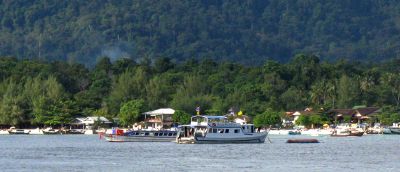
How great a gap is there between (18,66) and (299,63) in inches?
1908

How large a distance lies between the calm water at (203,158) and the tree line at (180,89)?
193 ft

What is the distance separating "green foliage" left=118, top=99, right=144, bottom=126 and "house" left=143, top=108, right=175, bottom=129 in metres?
1.55

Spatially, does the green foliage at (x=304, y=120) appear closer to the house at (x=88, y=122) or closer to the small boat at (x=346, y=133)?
the small boat at (x=346, y=133)

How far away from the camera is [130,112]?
150 meters

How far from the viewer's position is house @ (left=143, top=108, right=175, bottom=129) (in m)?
150

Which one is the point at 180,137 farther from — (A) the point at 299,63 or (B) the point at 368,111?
(A) the point at 299,63

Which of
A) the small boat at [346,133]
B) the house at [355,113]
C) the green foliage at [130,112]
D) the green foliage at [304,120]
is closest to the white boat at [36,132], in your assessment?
the green foliage at [130,112]

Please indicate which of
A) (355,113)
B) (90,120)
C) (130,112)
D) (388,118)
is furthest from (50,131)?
(388,118)

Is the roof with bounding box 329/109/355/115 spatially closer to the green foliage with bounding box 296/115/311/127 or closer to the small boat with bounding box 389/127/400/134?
the green foliage with bounding box 296/115/311/127

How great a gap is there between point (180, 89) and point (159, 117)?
11.5 m

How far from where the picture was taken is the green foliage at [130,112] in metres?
149

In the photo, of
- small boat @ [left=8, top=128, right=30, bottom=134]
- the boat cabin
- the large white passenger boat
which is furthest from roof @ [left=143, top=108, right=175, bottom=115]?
the large white passenger boat

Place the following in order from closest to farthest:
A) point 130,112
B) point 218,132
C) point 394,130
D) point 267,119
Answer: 1. point 218,132
2. point 394,130
3. point 267,119
4. point 130,112

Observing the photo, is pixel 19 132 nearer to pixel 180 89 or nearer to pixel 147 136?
pixel 180 89
